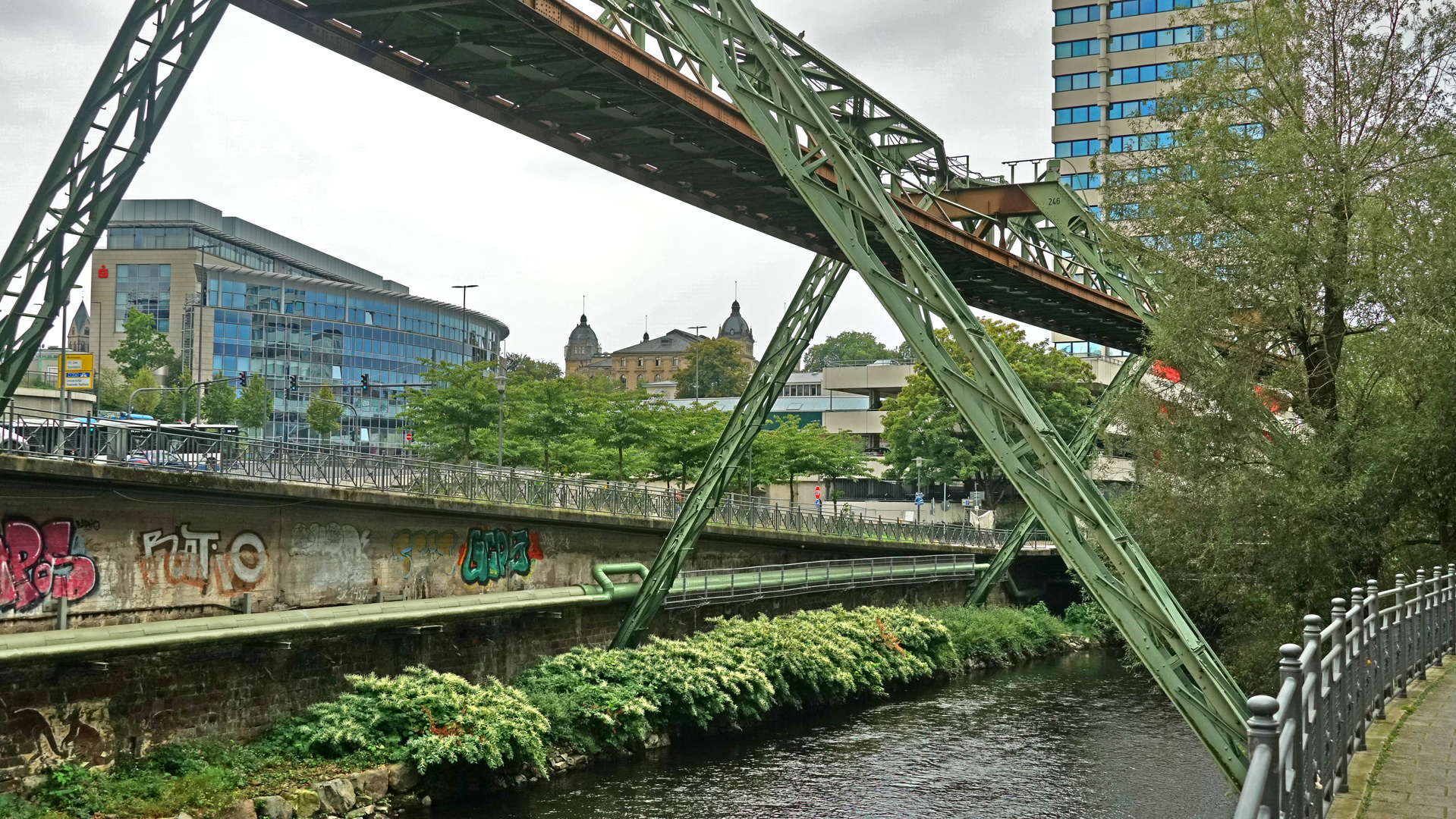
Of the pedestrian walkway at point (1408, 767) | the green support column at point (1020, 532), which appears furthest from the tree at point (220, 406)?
the pedestrian walkway at point (1408, 767)

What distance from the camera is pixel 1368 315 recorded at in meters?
22.2

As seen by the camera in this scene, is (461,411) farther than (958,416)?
No

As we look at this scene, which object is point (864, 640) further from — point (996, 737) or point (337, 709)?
point (337, 709)

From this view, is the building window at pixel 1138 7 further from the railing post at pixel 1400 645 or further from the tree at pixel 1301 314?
the railing post at pixel 1400 645

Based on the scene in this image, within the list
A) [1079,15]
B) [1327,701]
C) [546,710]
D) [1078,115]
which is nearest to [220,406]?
[546,710]

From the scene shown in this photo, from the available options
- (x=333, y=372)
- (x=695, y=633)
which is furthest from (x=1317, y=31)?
(x=333, y=372)

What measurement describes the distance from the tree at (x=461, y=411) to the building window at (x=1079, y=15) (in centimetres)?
5089

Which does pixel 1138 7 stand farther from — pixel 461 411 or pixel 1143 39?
pixel 461 411

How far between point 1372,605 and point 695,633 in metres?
19.6

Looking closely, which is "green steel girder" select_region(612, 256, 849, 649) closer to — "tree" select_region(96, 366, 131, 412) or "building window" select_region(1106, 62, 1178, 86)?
"tree" select_region(96, 366, 131, 412)

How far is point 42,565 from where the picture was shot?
18.5 m

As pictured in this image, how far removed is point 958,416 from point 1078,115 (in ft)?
113

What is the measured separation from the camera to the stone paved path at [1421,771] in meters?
7.80

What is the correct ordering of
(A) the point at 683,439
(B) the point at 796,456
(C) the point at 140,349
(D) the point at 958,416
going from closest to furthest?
(A) the point at 683,439, (B) the point at 796,456, (D) the point at 958,416, (C) the point at 140,349
